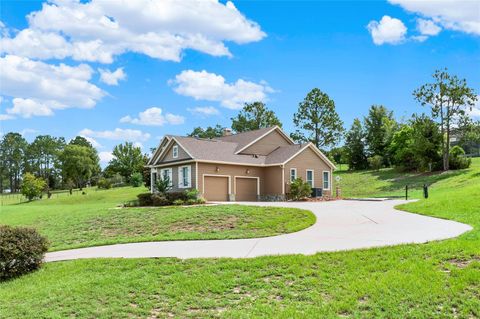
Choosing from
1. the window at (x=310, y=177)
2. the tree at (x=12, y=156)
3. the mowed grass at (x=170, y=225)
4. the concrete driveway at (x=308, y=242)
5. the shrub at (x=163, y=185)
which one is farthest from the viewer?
the tree at (x=12, y=156)

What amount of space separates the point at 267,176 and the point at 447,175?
18.6 meters

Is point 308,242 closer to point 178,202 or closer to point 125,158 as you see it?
point 178,202

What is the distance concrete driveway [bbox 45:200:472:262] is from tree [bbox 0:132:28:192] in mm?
96836

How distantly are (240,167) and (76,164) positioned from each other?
2208 inches

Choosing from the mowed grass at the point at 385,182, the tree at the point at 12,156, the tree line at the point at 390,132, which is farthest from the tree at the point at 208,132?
the tree at the point at 12,156

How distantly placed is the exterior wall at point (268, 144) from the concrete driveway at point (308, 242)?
20.1 meters

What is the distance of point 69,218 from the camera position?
21.0 meters

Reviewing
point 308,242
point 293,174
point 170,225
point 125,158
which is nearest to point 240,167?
point 293,174

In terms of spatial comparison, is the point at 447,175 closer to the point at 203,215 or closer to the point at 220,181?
the point at 220,181

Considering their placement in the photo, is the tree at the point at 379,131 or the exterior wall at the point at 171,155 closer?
the exterior wall at the point at 171,155

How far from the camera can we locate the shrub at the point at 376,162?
186 ft

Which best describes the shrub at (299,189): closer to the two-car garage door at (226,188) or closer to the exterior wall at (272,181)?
the exterior wall at (272,181)

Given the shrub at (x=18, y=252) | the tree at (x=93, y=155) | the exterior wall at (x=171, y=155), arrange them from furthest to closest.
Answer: the tree at (x=93, y=155)
the exterior wall at (x=171, y=155)
the shrub at (x=18, y=252)

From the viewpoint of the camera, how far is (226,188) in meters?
31.5
